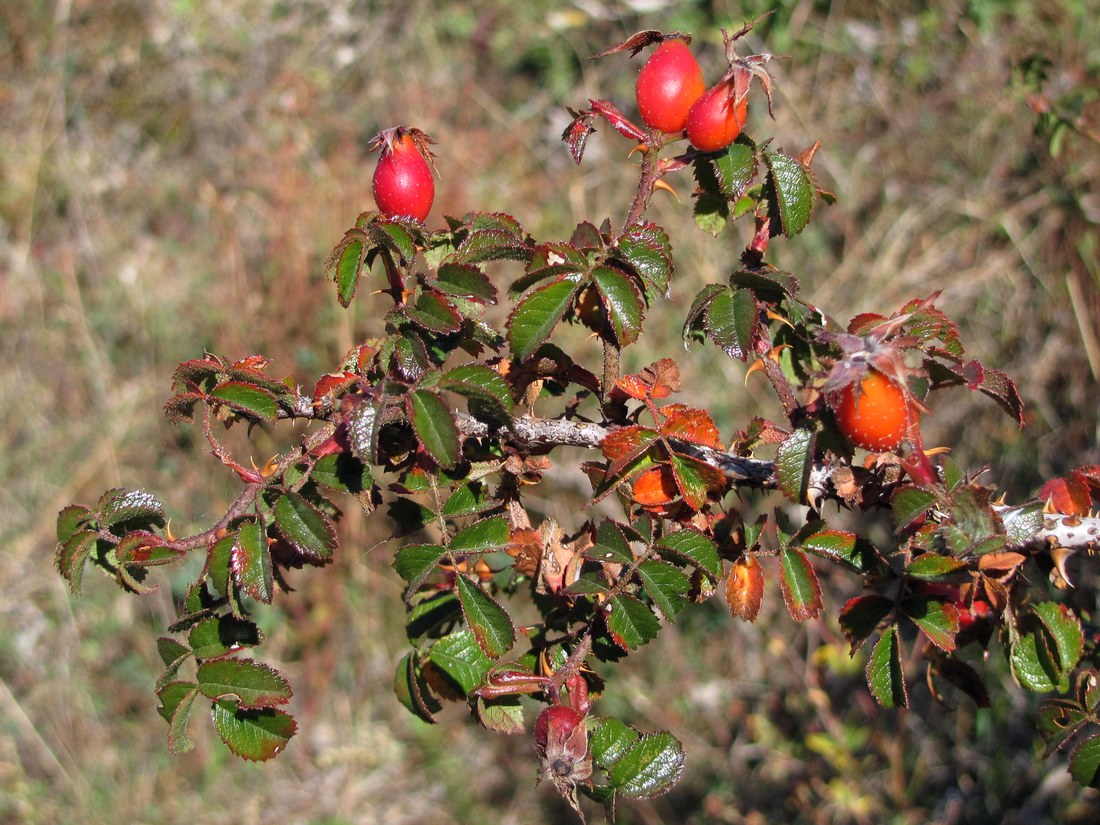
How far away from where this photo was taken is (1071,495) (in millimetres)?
1038

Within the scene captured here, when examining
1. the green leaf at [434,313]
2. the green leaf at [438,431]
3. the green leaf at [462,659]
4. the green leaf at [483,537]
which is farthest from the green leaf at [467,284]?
the green leaf at [462,659]

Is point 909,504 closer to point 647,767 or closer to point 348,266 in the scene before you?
point 647,767

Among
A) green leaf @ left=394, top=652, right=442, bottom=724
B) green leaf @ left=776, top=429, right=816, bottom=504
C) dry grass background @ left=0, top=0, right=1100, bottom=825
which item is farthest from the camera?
dry grass background @ left=0, top=0, right=1100, bottom=825

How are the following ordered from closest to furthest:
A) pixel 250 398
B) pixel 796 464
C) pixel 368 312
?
pixel 796 464
pixel 250 398
pixel 368 312

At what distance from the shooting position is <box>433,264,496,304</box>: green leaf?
3.08ft

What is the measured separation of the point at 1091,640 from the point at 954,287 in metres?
2.88

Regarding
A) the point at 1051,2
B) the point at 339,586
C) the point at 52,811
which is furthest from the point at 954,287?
the point at 52,811

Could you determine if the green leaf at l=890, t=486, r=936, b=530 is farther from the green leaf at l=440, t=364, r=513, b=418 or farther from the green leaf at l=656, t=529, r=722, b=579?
the green leaf at l=440, t=364, r=513, b=418

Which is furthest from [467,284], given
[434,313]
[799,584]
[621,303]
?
[799,584]

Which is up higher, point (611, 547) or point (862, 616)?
A: point (611, 547)

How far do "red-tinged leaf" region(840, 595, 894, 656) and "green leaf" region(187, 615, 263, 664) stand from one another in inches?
24.8

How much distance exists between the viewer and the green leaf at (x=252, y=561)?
0.89 meters

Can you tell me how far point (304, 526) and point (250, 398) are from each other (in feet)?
0.51

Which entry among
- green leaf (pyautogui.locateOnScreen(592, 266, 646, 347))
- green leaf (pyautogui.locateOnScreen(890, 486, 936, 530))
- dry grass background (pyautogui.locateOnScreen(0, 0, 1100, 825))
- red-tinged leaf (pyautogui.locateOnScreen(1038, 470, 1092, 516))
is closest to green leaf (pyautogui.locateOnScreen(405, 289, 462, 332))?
green leaf (pyautogui.locateOnScreen(592, 266, 646, 347))
